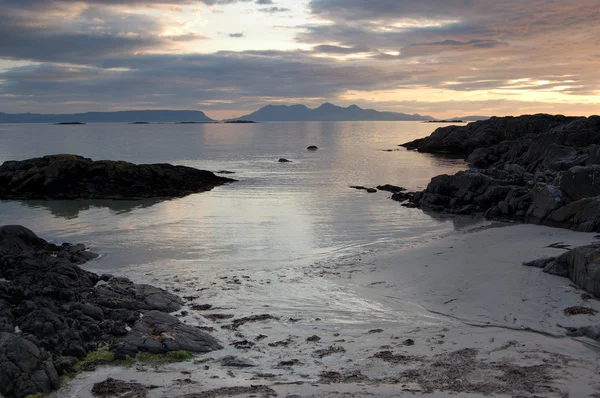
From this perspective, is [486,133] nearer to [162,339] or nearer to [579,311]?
[579,311]

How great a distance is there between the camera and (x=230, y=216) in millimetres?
27047

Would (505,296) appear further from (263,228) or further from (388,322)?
(263,228)

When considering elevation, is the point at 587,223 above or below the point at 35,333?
above

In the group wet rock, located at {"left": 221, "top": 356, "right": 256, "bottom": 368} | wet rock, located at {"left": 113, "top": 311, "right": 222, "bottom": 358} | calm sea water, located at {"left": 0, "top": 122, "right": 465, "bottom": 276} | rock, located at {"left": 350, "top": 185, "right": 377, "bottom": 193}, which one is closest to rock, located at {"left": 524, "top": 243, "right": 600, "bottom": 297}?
calm sea water, located at {"left": 0, "top": 122, "right": 465, "bottom": 276}

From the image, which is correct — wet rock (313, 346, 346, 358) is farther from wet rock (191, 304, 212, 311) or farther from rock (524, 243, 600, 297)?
rock (524, 243, 600, 297)

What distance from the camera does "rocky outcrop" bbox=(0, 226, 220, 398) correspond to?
8.87 meters

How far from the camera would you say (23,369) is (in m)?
8.68

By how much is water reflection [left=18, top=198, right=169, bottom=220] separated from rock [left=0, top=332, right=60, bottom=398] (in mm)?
20058

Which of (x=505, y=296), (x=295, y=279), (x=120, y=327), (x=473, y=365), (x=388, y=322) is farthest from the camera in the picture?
(x=295, y=279)

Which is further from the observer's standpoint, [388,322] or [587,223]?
[587,223]

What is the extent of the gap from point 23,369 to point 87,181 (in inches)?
1168

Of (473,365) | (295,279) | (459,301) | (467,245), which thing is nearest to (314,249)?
(295,279)

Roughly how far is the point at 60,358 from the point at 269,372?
3.79 meters

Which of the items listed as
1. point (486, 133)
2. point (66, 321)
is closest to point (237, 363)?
point (66, 321)
